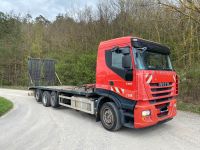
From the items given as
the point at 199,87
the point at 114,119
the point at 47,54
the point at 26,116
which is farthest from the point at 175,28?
the point at 47,54

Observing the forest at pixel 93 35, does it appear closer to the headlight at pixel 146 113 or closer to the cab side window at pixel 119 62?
the cab side window at pixel 119 62

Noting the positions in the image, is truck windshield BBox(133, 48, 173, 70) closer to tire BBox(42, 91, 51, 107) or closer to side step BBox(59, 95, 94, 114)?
side step BBox(59, 95, 94, 114)

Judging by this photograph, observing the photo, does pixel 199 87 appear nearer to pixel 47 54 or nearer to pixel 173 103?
pixel 173 103

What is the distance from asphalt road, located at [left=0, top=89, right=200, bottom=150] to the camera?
14.6 feet

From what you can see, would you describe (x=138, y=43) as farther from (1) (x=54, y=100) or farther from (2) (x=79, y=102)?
(1) (x=54, y=100)

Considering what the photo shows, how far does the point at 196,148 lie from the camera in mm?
4250

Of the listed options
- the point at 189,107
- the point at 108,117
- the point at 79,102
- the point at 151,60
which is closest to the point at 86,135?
the point at 108,117

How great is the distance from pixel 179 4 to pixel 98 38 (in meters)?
9.38

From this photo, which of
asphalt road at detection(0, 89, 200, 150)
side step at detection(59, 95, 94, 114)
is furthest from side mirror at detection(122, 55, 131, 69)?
side step at detection(59, 95, 94, 114)

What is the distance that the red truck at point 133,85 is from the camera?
15.9 ft

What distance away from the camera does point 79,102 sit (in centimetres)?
704

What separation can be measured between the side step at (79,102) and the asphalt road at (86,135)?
1.31 ft

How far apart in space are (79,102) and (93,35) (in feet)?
34.7

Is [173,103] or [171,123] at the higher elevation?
[173,103]
